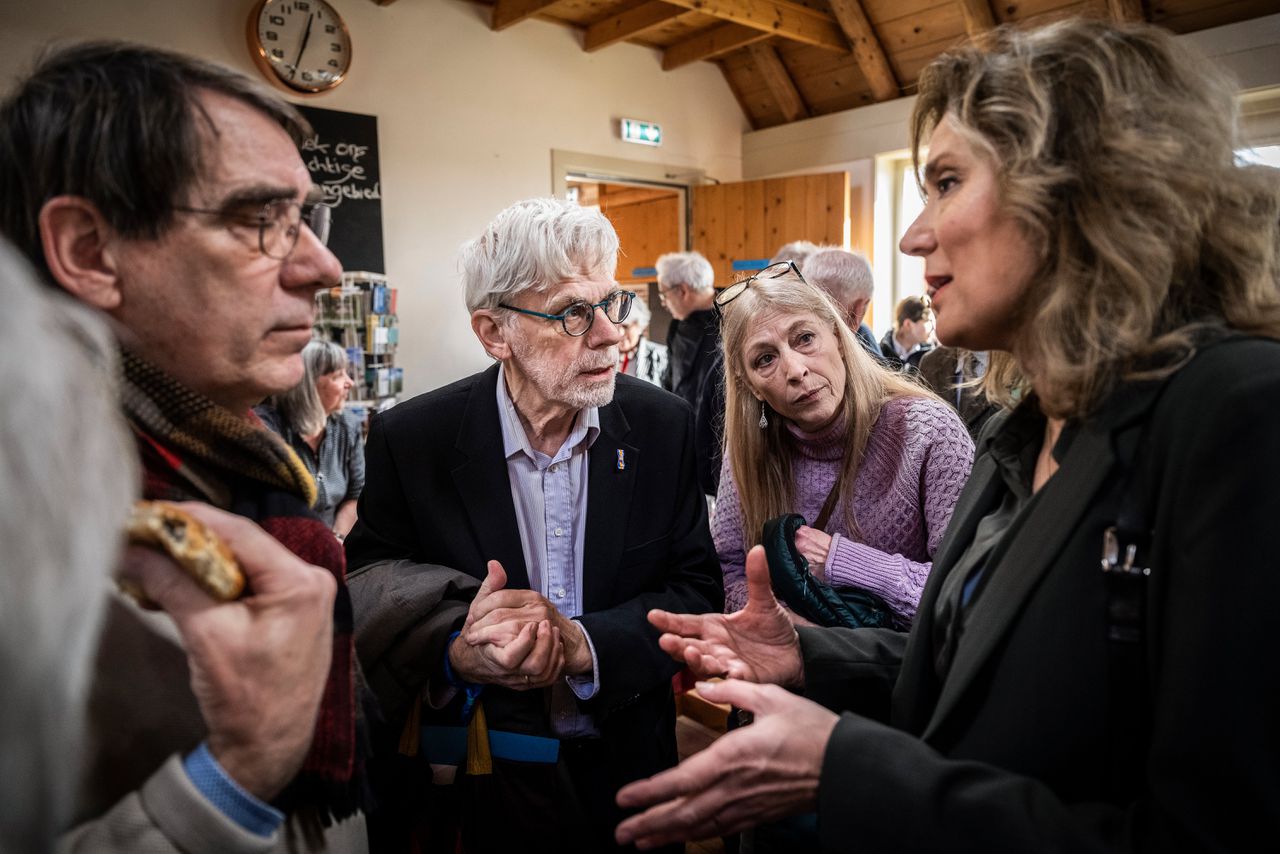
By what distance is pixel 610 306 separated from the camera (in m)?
1.81

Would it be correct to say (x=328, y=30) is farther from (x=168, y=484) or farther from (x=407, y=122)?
(x=168, y=484)

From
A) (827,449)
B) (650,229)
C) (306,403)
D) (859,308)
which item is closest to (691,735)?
(827,449)

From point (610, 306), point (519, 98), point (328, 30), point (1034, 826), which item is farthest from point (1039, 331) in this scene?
point (519, 98)

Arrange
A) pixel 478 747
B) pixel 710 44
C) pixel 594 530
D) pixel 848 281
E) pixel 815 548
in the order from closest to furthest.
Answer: pixel 478 747, pixel 594 530, pixel 815 548, pixel 848 281, pixel 710 44

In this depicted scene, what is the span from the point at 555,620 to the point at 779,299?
1150mm

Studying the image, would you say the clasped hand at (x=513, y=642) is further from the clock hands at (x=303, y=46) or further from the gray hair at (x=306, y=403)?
the clock hands at (x=303, y=46)

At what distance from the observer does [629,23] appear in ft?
20.5

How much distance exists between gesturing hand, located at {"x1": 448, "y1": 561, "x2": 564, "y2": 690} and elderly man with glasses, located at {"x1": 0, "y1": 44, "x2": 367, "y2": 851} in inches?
13.4

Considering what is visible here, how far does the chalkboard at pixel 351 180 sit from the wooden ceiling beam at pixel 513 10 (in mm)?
1339

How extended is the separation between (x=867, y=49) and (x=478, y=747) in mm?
6642

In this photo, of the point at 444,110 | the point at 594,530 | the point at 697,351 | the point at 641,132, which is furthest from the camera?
the point at 641,132

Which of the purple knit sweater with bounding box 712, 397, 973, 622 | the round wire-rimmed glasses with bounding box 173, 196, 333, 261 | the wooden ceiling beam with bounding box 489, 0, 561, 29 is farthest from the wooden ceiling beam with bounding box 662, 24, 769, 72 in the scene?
the round wire-rimmed glasses with bounding box 173, 196, 333, 261

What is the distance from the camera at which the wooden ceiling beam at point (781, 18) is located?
18.7ft

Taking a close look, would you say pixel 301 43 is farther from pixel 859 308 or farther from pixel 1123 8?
pixel 1123 8
